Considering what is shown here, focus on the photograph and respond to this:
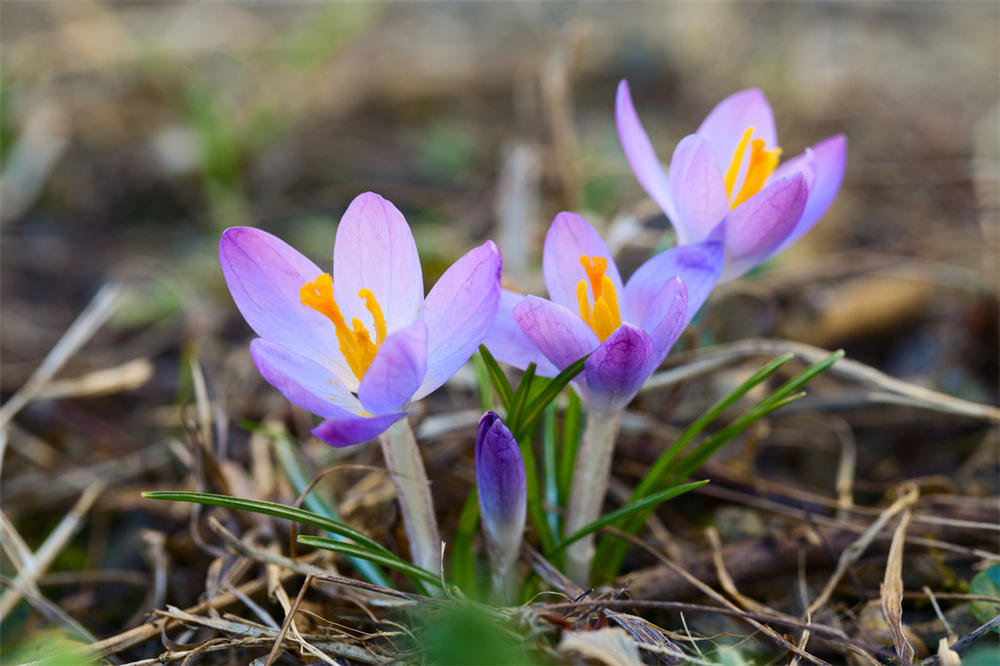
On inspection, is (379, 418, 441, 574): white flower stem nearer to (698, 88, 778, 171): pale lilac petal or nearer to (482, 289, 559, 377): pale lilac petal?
(482, 289, 559, 377): pale lilac petal

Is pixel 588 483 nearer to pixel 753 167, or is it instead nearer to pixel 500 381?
pixel 500 381

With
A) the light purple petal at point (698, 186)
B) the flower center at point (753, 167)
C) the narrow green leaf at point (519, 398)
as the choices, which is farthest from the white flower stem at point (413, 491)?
the flower center at point (753, 167)

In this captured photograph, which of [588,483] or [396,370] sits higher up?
[396,370]

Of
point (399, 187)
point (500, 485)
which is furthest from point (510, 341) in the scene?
point (399, 187)

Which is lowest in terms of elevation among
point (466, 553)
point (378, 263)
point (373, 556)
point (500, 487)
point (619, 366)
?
point (466, 553)

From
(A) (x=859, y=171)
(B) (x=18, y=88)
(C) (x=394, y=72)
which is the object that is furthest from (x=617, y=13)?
(B) (x=18, y=88)

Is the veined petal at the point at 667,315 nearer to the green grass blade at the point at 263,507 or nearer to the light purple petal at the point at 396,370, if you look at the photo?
the light purple petal at the point at 396,370

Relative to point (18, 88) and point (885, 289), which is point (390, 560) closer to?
point (885, 289)
